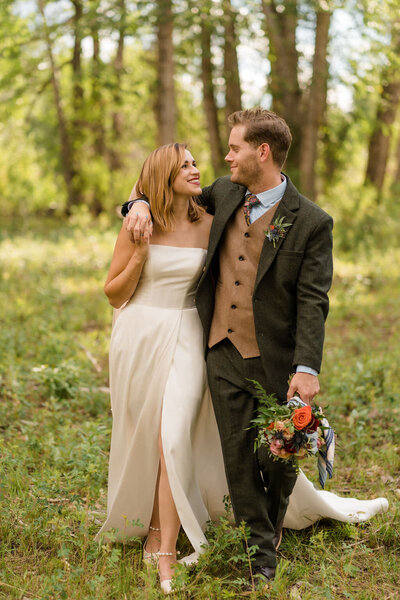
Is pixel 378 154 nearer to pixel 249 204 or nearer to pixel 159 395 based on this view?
pixel 249 204

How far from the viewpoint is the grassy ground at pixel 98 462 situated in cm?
332

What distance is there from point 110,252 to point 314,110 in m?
4.77

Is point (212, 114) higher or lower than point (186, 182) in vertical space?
higher

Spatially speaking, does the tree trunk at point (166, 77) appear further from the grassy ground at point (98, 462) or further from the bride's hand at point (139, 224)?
the bride's hand at point (139, 224)

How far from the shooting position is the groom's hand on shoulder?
3.26 meters

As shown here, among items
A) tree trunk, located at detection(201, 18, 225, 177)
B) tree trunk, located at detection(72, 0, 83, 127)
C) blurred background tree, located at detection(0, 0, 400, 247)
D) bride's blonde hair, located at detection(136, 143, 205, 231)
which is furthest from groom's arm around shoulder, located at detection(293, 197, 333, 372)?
tree trunk, located at detection(72, 0, 83, 127)

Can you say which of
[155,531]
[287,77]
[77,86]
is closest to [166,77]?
[287,77]

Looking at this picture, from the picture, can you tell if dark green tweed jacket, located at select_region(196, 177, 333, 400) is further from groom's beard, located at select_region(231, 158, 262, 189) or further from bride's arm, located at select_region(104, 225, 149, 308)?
bride's arm, located at select_region(104, 225, 149, 308)

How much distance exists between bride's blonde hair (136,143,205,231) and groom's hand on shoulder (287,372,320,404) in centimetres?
108

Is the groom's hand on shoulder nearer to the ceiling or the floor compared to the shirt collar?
nearer to the floor

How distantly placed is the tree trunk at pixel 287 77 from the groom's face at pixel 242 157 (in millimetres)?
10053

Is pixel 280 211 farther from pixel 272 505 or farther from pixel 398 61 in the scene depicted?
pixel 398 61

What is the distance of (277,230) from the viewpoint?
3.34 meters

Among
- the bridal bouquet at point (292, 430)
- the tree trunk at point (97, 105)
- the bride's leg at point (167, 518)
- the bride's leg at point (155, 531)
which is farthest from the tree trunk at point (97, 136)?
the bridal bouquet at point (292, 430)
